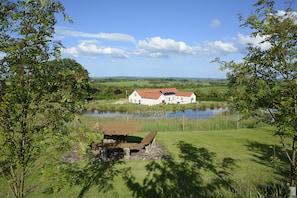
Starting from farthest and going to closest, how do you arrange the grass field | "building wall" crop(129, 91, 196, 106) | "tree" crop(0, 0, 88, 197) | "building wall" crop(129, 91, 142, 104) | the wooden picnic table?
"building wall" crop(129, 91, 142, 104)
"building wall" crop(129, 91, 196, 106)
the wooden picnic table
the grass field
"tree" crop(0, 0, 88, 197)

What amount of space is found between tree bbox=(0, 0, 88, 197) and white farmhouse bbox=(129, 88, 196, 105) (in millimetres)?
50467

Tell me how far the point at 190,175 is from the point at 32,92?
253 inches

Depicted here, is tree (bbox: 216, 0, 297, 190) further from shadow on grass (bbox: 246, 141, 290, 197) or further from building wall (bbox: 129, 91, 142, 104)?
building wall (bbox: 129, 91, 142, 104)

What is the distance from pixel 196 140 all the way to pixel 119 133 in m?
5.65

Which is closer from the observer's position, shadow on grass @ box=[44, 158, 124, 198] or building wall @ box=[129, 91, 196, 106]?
shadow on grass @ box=[44, 158, 124, 198]

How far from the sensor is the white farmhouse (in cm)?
5478

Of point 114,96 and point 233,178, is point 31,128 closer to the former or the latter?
point 233,178

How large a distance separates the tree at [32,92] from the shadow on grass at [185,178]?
410 cm

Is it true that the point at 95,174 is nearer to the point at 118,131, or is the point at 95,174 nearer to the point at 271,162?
the point at 118,131

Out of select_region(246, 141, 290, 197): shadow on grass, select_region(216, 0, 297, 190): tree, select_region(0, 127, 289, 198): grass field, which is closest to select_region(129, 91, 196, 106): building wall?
select_region(246, 141, 290, 197): shadow on grass

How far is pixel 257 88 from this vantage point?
15.6ft

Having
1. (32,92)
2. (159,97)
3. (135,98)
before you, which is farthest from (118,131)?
(135,98)

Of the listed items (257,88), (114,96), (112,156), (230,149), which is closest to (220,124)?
(230,149)

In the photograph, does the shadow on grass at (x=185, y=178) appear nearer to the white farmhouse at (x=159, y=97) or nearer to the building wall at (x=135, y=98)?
the white farmhouse at (x=159, y=97)
